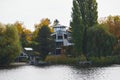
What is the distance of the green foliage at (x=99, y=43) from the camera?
73.7 meters

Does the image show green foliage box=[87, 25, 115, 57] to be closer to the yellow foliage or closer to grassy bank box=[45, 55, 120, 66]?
grassy bank box=[45, 55, 120, 66]

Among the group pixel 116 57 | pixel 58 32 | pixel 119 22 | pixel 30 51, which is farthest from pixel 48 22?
pixel 116 57

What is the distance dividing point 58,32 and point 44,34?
12.8 m

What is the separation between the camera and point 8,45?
79250mm

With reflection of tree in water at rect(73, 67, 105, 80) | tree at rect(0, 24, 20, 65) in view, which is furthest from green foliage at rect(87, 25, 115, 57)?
reflection of tree in water at rect(73, 67, 105, 80)

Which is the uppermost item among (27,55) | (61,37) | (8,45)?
(61,37)

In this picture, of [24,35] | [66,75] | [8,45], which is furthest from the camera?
[24,35]

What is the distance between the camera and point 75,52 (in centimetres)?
8025

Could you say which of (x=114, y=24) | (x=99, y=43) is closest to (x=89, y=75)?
(x=99, y=43)

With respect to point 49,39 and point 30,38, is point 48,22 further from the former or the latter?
point 49,39

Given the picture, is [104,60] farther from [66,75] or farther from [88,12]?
[66,75]

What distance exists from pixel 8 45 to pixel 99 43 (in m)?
14.8

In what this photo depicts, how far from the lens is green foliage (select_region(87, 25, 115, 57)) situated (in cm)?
7369

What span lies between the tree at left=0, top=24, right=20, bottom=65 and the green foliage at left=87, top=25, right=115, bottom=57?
1211 cm
